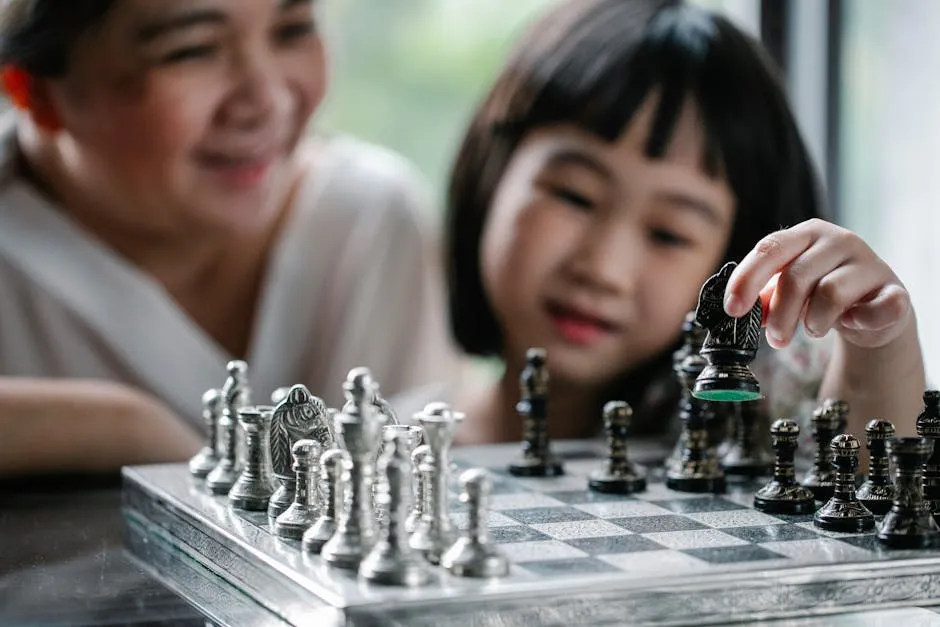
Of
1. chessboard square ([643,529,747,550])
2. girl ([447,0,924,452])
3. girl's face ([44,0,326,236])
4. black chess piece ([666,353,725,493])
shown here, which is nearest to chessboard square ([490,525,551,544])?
chessboard square ([643,529,747,550])

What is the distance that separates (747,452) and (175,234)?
1185 mm

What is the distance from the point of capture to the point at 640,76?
2229 mm

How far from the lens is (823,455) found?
155cm

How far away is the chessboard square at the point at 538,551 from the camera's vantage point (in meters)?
1.23

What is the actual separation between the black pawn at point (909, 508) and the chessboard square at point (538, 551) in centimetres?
30

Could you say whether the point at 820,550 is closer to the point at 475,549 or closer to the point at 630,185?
the point at 475,549

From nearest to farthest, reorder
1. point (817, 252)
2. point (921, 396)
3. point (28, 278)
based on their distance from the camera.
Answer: point (817, 252) < point (921, 396) < point (28, 278)

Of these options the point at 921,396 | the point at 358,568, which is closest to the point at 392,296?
the point at 921,396

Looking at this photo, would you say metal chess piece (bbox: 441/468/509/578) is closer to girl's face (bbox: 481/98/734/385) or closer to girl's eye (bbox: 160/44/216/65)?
girl's face (bbox: 481/98/734/385)

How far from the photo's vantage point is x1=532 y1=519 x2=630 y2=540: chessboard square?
136 centimetres

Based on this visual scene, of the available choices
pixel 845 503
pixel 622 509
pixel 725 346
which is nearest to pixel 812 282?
pixel 725 346

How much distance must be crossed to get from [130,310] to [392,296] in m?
0.53

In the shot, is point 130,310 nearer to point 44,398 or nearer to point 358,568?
point 44,398

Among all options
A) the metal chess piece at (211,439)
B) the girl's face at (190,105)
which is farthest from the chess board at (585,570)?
the girl's face at (190,105)
